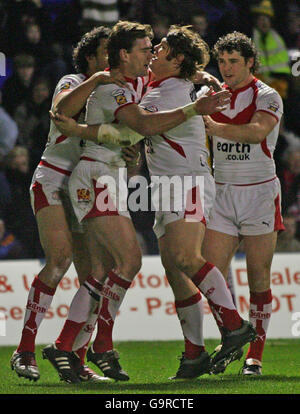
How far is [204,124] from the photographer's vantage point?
5.72m

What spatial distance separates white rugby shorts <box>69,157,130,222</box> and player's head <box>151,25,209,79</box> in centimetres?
71

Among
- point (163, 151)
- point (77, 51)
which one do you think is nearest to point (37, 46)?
point (77, 51)

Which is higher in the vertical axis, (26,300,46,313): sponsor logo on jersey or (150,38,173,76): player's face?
(150,38,173,76): player's face

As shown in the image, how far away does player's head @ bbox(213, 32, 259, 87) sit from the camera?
6051 millimetres

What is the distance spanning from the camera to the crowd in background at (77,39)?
9.41 meters

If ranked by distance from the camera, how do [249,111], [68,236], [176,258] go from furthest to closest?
1. [249,111]
2. [68,236]
3. [176,258]

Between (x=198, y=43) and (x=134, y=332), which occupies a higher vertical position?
(x=198, y=43)

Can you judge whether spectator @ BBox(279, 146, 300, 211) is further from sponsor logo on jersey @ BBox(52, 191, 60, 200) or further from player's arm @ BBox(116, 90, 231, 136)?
player's arm @ BBox(116, 90, 231, 136)

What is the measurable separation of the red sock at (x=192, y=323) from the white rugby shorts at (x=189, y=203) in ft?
1.47

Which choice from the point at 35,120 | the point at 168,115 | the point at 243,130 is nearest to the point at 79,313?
the point at 168,115

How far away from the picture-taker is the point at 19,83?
9727 mm

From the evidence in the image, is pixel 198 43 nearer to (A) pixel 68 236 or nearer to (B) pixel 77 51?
(B) pixel 77 51

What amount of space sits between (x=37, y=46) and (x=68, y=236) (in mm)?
4576

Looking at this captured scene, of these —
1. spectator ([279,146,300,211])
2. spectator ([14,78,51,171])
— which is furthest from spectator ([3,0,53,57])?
spectator ([279,146,300,211])
